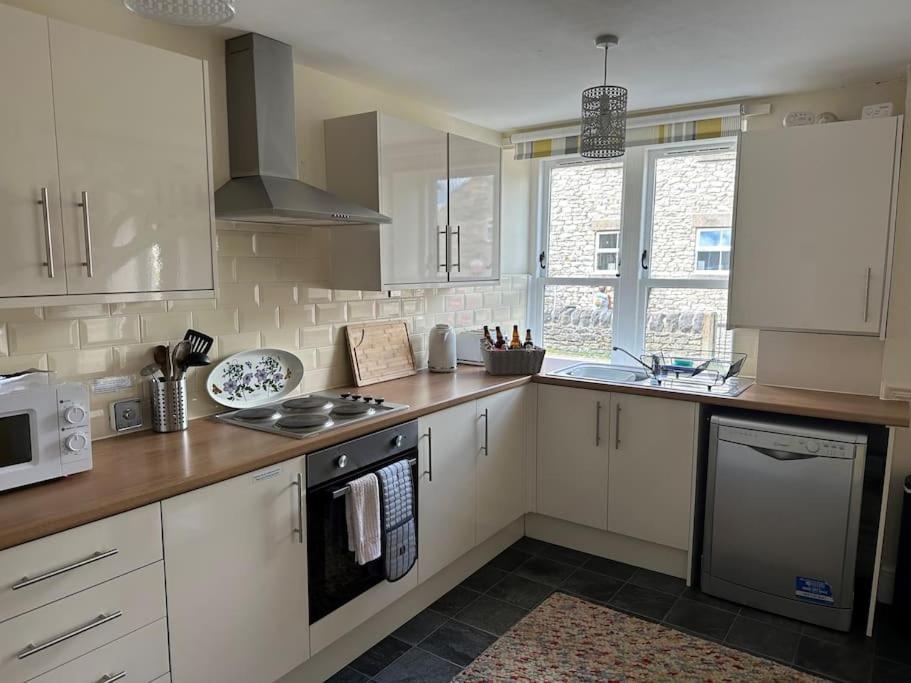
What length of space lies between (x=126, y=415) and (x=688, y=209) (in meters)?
2.92

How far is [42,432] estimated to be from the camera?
1601 mm

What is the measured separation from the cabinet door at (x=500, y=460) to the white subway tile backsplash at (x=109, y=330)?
1.43 metres

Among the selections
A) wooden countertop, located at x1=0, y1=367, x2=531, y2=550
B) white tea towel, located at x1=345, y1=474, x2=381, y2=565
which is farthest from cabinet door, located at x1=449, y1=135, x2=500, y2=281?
white tea towel, located at x1=345, y1=474, x2=381, y2=565

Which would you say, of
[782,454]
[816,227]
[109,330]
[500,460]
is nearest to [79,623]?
[109,330]

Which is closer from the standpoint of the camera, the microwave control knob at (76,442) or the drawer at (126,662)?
the drawer at (126,662)

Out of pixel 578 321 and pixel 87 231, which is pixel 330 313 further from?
pixel 578 321

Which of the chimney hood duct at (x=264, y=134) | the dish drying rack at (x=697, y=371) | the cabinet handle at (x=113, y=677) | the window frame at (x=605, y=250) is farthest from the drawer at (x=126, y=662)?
the window frame at (x=605, y=250)

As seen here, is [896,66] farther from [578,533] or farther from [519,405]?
[578,533]

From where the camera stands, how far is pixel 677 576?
2.99 meters

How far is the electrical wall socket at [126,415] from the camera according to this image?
2.09m

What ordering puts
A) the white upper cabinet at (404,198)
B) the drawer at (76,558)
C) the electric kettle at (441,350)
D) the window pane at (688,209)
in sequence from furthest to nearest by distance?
the window pane at (688,209) → the electric kettle at (441,350) → the white upper cabinet at (404,198) → the drawer at (76,558)

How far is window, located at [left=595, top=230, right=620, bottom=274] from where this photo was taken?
3.79 meters

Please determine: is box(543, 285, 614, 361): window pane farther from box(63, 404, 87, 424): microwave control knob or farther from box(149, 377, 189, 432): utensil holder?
box(63, 404, 87, 424): microwave control knob

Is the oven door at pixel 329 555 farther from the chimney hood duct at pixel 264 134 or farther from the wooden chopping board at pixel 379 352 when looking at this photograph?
the chimney hood duct at pixel 264 134
